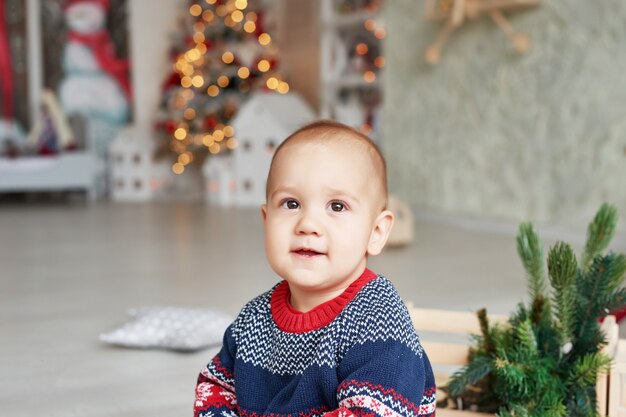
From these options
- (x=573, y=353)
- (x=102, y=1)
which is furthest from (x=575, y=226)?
(x=102, y=1)

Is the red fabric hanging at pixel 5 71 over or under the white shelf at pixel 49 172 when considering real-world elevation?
over

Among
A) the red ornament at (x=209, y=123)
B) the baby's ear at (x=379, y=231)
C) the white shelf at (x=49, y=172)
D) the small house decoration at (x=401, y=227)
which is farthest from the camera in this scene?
the red ornament at (x=209, y=123)

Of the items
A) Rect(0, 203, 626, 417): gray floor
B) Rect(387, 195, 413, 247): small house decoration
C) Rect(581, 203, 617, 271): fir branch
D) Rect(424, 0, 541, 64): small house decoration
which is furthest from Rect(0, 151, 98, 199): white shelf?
Rect(581, 203, 617, 271): fir branch

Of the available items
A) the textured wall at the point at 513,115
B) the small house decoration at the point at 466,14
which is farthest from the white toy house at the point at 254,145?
the small house decoration at the point at 466,14

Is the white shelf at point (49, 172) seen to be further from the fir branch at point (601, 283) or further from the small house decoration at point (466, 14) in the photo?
the fir branch at point (601, 283)

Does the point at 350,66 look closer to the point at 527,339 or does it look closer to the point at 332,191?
the point at 527,339

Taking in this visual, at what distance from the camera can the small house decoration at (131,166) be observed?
7887 mm

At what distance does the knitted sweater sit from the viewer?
3.34 feet

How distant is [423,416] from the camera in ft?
3.93

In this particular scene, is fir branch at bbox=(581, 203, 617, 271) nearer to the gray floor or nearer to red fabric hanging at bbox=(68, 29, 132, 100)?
the gray floor

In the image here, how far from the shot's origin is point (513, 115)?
5156 mm

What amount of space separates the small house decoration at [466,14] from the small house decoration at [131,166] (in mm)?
3296

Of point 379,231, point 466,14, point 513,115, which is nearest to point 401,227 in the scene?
point 513,115

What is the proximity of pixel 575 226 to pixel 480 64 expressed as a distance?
4.21ft
